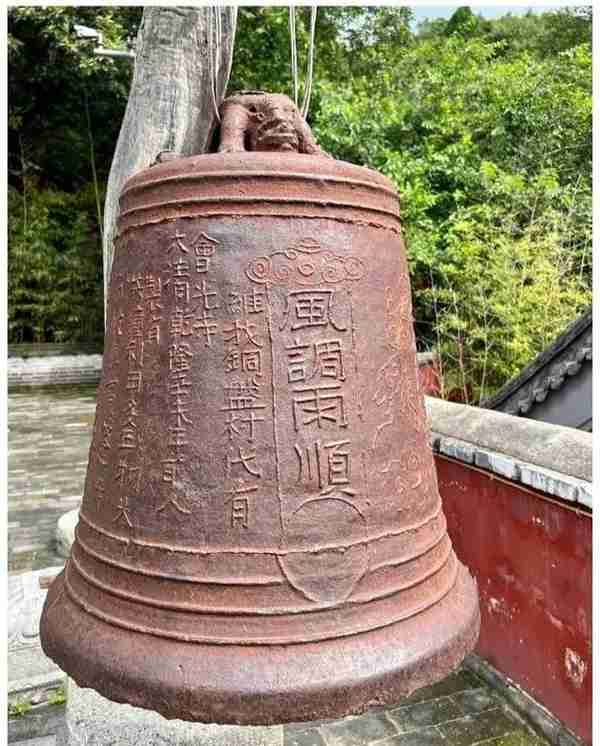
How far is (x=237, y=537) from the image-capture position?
51.6 inches

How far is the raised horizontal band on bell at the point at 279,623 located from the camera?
4.08 ft

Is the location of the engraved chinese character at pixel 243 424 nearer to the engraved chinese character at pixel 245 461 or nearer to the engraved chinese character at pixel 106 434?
the engraved chinese character at pixel 245 461

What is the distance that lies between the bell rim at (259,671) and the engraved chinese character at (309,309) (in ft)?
2.26

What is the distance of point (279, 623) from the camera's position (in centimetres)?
126

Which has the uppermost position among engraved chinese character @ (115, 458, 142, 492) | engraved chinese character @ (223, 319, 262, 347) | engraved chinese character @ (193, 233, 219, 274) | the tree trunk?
the tree trunk

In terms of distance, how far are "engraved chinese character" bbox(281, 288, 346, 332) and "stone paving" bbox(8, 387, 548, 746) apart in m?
1.98

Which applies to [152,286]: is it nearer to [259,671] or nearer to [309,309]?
[309,309]

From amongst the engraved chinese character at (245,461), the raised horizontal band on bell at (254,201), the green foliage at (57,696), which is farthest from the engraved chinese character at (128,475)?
the green foliage at (57,696)

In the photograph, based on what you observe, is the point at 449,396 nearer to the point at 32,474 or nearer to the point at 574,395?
the point at 574,395

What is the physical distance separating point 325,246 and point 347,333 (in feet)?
0.70

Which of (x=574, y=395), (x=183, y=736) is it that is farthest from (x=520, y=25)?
(x=183, y=736)

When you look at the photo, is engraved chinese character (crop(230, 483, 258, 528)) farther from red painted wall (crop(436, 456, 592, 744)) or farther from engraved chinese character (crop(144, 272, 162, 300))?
red painted wall (crop(436, 456, 592, 744))

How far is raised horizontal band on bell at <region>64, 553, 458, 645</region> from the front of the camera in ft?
4.08

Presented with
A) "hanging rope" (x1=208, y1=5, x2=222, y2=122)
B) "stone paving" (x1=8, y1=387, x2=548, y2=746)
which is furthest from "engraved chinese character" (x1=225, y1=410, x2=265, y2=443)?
"stone paving" (x1=8, y1=387, x2=548, y2=746)
